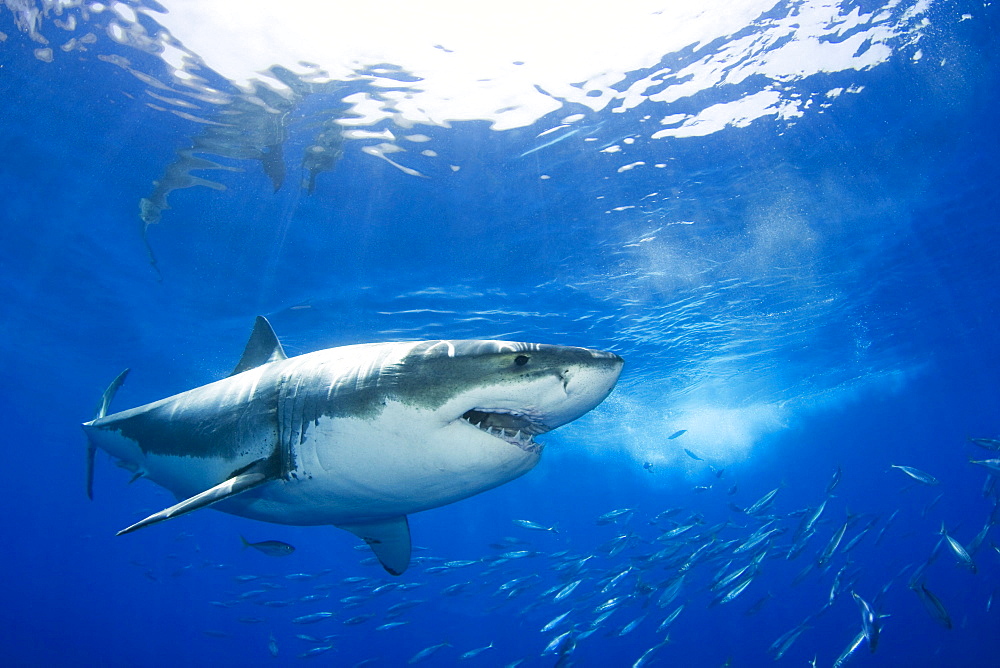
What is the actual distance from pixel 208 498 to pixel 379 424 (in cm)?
90

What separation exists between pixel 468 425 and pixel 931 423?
75115mm

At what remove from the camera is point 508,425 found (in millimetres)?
2463

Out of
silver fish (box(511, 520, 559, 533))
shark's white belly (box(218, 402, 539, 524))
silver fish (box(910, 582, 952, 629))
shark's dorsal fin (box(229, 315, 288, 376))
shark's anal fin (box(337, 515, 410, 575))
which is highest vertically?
shark's dorsal fin (box(229, 315, 288, 376))

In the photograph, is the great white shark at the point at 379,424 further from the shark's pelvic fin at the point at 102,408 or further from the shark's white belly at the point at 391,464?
the shark's pelvic fin at the point at 102,408

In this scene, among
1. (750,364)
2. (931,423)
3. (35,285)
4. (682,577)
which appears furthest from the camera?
(931,423)

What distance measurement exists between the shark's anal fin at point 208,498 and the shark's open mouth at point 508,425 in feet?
3.76

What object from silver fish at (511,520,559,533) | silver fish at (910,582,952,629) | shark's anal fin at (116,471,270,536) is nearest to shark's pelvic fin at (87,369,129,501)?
shark's anal fin at (116,471,270,536)

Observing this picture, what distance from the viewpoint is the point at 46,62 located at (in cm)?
773

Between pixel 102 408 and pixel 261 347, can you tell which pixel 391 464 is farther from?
pixel 102 408

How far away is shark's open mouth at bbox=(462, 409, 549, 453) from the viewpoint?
7.85ft

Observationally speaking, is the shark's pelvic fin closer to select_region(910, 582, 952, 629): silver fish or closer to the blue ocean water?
the blue ocean water

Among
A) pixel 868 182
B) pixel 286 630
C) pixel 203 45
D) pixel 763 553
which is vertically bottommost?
pixel 286 630

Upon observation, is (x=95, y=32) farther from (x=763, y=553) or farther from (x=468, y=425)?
(x=763, y=553)

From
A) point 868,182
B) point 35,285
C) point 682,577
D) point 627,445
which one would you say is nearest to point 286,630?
point 627,445
